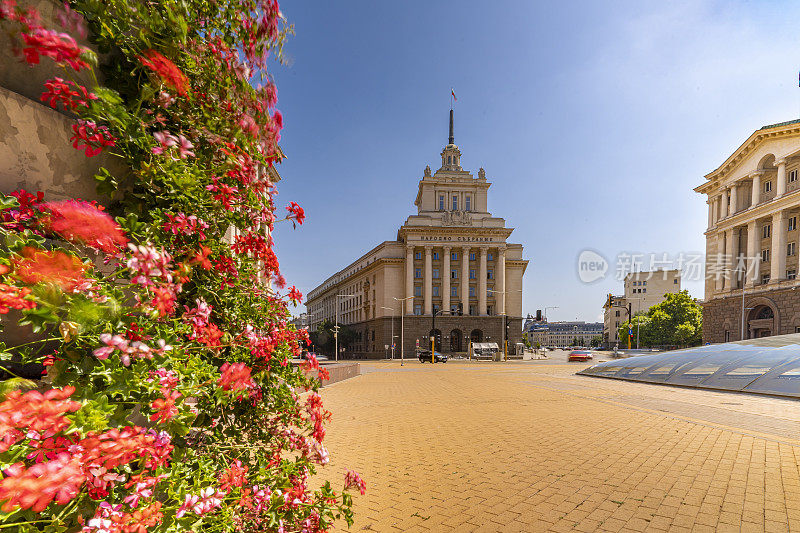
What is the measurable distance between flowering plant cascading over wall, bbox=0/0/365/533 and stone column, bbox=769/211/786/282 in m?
60.7

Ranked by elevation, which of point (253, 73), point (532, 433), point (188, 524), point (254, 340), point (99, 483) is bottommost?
point (532, 433)

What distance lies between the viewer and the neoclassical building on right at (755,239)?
44.3m

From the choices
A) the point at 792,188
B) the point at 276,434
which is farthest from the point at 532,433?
the point at 792,188

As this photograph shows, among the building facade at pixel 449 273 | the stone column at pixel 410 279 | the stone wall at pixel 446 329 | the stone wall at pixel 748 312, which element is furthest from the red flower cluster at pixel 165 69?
the stone column at pixel 410 279

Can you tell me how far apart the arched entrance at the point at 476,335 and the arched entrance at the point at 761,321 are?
35272 mm

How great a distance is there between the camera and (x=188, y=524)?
5.76 ft

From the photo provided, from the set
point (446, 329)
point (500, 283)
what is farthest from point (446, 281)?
point (500, 283)

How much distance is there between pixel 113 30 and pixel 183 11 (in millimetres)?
396

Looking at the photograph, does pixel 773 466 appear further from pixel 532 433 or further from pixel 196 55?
pixel 196 55

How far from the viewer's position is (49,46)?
4.90 ft

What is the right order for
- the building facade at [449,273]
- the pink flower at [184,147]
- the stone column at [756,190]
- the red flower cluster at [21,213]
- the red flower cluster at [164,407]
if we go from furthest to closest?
the building facade at [449,273] < the stone column at [756,190] < the pink flower at [184,147] < the red flower cluster at [164,407] < the red flower cluster at [21,213]

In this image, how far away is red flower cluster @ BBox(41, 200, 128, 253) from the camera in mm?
1523

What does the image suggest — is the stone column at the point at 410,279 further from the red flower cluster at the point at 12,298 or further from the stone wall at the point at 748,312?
the red flower cluster at the point at 12,298

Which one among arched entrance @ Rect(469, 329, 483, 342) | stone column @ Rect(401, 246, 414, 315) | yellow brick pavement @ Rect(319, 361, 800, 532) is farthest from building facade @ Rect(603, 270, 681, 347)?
yellow brick pavement @ Rect(319, 361, 800, 532)
